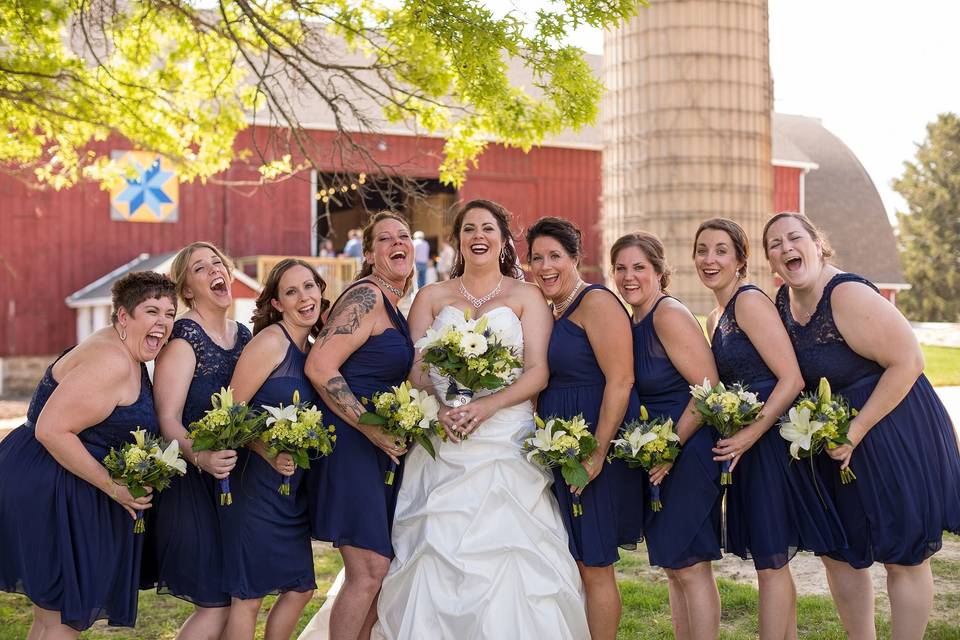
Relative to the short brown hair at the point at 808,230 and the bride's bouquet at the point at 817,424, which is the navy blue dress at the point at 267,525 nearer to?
the bride's bouquet at the point at 817,424

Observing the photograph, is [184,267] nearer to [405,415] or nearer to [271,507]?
[271,507]

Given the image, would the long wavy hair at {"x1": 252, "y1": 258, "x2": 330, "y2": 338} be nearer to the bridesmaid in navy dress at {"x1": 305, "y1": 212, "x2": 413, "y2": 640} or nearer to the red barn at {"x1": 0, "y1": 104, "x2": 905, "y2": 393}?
the bridesmaid in navy dress at {"x1": 305, "y1": 212, "x2": 413, "y2": 640}

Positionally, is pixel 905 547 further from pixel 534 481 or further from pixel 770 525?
pixel 534 481

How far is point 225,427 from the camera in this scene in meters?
4.54

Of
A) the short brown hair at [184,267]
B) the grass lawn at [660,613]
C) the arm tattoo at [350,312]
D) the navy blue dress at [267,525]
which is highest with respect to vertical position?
the short brown hair at [184,267]

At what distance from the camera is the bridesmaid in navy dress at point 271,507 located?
4723 millimetres

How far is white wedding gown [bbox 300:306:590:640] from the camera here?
4.80m

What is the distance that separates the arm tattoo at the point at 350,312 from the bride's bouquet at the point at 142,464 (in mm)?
945

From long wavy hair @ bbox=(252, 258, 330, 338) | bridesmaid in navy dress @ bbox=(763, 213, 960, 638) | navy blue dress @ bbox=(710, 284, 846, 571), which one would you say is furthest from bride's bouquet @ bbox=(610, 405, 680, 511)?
long wavy hair @ bbox=(252, 258, 330, 338)

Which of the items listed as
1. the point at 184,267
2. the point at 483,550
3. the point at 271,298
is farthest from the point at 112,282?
the point at 483,550

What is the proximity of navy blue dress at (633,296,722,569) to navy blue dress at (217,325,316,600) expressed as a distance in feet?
5.79

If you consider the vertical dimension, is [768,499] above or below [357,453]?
below

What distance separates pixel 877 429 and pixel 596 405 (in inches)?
55.0

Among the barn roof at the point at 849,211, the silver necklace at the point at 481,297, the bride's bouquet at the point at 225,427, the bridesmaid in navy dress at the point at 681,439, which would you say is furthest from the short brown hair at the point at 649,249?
the barn roof at the point at 849,211
